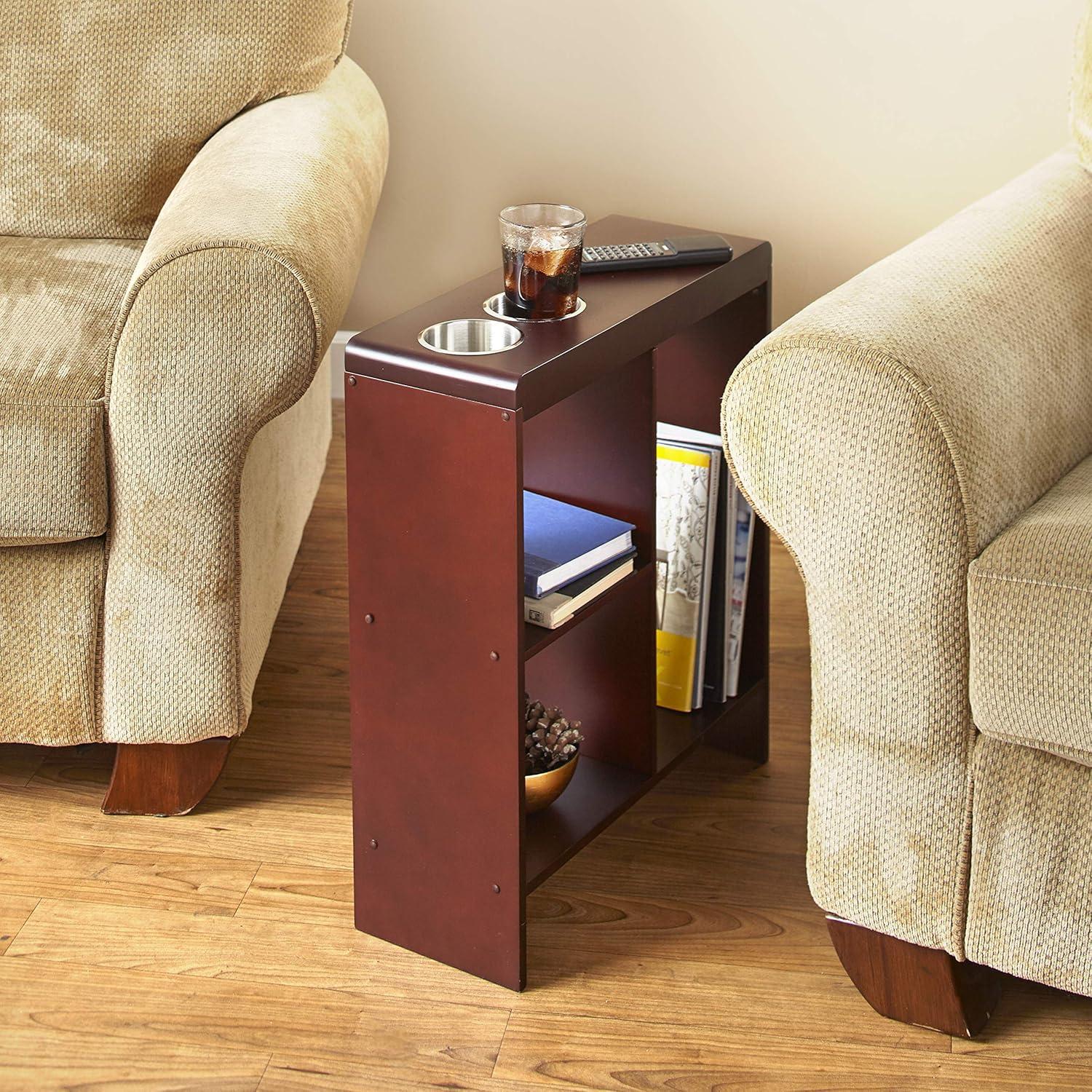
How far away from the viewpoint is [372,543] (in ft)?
4.12

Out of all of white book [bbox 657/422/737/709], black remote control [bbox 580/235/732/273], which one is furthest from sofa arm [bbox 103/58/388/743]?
white book [bbox 657/422/737/709]

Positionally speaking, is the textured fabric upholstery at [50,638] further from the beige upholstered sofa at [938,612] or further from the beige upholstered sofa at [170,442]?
the beige upholstered sofa at [938,612]

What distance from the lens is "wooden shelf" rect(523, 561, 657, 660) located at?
4.10 ft

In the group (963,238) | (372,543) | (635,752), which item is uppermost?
(963,238)

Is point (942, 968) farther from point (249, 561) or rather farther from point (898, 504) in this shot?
point (249, 561)

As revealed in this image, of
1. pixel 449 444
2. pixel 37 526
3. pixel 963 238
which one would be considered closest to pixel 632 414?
pixel 449 444

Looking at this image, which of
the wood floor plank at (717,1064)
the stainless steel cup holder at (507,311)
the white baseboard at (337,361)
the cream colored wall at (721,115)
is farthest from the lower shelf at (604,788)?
the white baseboard at (337,361)

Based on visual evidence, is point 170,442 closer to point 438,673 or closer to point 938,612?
point 438,673

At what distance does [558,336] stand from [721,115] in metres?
1.12

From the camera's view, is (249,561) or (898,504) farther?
(249,561)

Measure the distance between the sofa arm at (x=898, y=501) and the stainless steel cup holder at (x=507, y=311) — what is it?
0.16 meters

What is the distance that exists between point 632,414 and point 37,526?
0.57 metres

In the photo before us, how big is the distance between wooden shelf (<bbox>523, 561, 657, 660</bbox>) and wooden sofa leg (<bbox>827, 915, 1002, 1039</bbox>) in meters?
0.34

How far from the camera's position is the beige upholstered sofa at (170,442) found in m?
1.37
